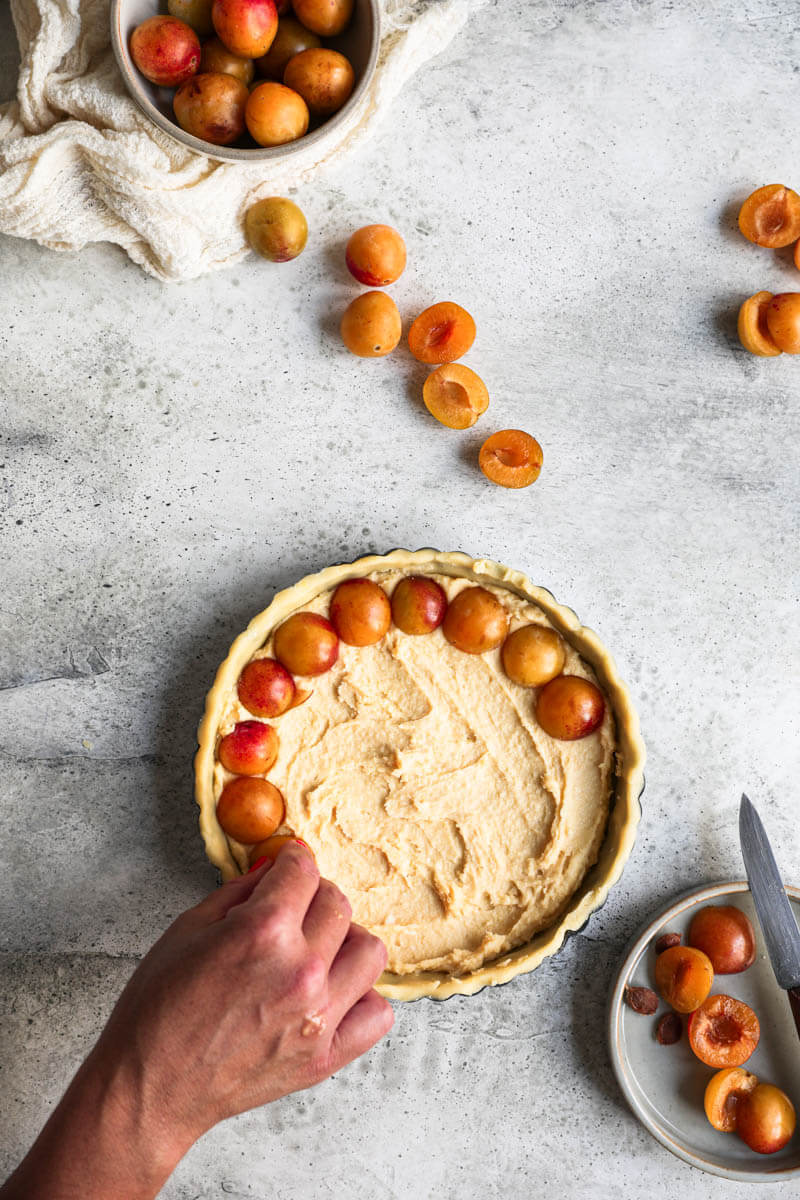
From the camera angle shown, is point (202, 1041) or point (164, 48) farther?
point (164, 48)

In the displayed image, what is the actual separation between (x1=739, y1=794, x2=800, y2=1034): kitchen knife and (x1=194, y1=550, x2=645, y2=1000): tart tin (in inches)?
12.3

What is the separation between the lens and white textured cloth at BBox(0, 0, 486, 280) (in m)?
1.86

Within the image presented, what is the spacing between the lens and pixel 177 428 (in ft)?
6.64

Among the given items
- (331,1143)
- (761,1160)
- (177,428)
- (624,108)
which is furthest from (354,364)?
(761,1160)

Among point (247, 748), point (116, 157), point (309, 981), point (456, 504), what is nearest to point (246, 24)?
point (116, 157)

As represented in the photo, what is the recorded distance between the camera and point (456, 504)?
6.72ft

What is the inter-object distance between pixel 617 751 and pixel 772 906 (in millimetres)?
476

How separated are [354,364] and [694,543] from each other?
34.4 inches

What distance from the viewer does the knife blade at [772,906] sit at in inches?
75.0

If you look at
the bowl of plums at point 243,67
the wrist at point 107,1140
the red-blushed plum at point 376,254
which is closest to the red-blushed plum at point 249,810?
the wrist at point 107,1140

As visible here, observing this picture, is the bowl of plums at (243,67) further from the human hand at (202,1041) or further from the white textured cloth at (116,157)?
the human hand at (202,1041)

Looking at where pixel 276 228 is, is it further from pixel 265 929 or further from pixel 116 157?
pixel 265 929

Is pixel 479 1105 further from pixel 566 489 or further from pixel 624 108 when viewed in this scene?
pixel 624 108

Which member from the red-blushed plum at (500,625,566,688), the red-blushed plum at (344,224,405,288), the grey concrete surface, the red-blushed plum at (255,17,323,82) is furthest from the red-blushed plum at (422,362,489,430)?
the red-blushed plum at (255,17,323,82)
